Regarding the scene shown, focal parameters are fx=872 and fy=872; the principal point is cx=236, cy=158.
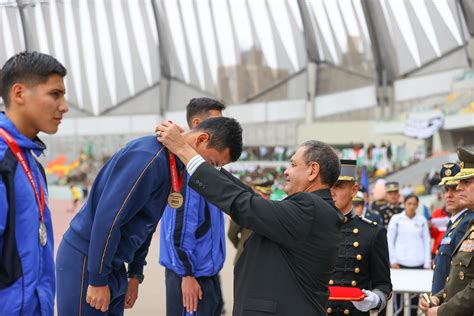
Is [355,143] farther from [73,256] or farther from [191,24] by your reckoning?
[73,256]

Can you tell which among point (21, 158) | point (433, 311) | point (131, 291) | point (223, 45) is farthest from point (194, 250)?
point (223, 45)

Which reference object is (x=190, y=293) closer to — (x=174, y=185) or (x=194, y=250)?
(x=194, y=250)

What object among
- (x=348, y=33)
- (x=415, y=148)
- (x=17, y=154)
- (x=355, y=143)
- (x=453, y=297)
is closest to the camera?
(x=17, y=154)

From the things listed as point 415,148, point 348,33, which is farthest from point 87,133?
point 415,148

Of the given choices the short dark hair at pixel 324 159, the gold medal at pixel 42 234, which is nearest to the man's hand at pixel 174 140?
the short dark hair at pixel 324 159

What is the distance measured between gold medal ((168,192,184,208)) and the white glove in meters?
1.25

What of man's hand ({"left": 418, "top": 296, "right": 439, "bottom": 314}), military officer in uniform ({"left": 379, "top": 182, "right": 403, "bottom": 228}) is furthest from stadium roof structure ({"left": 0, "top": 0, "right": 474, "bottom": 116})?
man's hand ({"left": 418, "top": 296, "right": 439, "bottom": 314})

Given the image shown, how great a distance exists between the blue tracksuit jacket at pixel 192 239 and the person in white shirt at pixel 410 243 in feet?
15.5

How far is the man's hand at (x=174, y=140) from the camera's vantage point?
377 cm

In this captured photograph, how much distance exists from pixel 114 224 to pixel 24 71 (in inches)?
39.3

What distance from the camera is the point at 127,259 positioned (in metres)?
4.29

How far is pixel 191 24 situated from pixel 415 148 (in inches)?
706

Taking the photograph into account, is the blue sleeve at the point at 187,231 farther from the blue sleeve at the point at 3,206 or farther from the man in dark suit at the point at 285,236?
the blue sleeve at the point at 3,206

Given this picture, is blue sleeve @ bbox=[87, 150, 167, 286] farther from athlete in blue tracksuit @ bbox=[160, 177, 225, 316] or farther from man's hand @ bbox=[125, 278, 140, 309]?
athlete in blue tracksuit @ bbox=[160, 177, 225, 316]
